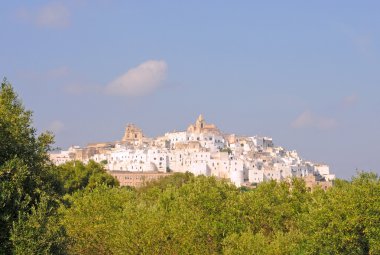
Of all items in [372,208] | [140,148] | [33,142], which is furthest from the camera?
[140,148]

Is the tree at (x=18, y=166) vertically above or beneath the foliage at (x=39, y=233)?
above

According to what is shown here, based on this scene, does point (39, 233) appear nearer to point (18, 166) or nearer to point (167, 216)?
point (18, 166)

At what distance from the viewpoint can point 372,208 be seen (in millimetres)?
37531

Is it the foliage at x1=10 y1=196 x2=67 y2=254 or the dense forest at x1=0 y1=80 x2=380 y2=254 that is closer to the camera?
the foliage at x1=10 y1=196 x2=67 y2=254

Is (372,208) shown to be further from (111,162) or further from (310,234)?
(111,162)

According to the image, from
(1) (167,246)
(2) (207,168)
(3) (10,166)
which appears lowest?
(1) (167,246)

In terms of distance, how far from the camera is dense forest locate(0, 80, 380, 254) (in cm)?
2323

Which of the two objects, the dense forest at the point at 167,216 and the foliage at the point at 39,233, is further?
the dense forest at the point at 167,216

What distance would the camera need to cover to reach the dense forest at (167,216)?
23.2 metres

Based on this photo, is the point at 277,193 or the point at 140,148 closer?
the point at 277,193

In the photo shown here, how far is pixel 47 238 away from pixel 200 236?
1428 cm

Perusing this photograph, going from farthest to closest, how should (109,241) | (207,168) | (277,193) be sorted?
(207,168) → (277,193) → (109,241)

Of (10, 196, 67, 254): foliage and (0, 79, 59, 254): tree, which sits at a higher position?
(0, 79, 59, 254): tree

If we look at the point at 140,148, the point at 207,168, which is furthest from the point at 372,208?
the point at 140,148
